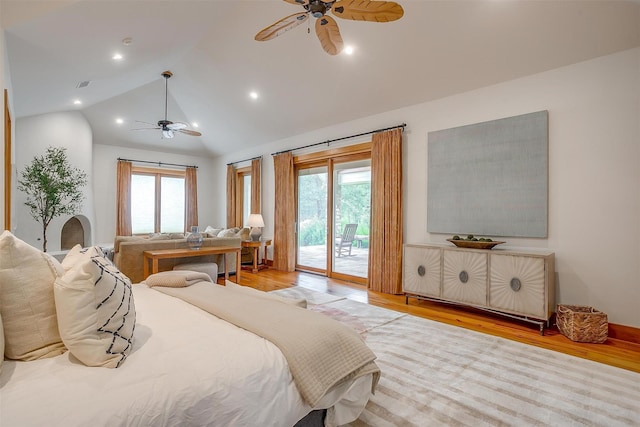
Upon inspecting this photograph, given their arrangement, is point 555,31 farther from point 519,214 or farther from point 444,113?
point 519,214

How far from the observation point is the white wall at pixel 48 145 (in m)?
5.19

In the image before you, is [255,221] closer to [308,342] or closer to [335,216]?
[335,216]

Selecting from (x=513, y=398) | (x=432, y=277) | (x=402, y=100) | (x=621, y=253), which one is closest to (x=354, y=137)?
(x=402, y=100)

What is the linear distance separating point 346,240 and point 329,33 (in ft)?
11.8

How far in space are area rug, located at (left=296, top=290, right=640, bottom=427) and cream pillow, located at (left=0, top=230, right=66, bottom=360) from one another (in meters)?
1.52

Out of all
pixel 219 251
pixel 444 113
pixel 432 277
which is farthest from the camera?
pixel 219 251

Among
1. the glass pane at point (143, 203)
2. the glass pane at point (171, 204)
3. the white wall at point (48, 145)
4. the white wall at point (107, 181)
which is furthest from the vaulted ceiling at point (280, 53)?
the glass pane at point (171, 204)

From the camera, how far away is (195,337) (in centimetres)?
148

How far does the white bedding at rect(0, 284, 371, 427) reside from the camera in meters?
0.96

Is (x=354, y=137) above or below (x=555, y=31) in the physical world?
below

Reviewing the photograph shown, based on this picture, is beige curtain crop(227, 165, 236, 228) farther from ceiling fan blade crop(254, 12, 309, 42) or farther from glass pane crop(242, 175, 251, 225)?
ceiling fan blade crop(254, 12, 309, 42)

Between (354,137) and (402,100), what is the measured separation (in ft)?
3.37

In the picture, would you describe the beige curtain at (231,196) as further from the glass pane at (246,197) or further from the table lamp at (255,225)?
the table lamp at (255,225)

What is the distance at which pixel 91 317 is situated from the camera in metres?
1.21
